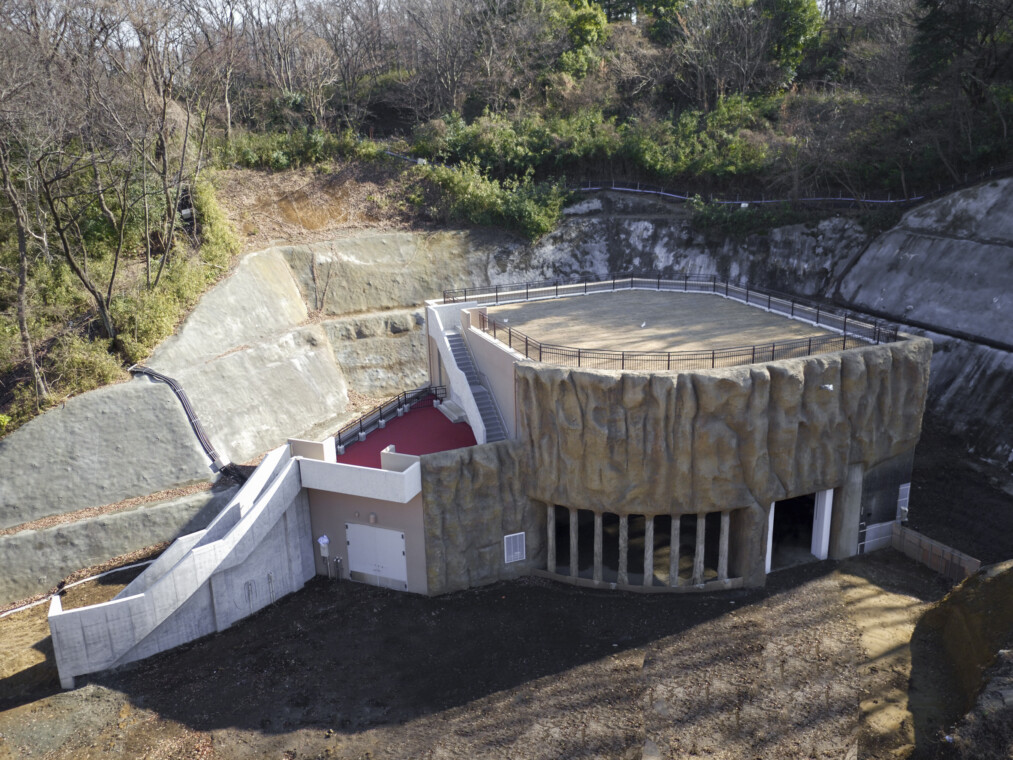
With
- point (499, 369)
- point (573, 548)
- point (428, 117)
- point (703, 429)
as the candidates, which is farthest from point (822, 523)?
point (428, 117)

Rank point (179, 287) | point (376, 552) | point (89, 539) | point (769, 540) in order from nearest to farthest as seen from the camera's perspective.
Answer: point (769, 540) → point (376, 552) → point (89, 539) → point (179, 287)

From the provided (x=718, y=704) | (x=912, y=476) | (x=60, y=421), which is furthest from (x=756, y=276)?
(x=60, y=421)

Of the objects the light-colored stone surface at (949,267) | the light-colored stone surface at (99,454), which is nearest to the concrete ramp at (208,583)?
the light-colored stone surface at (99,454)

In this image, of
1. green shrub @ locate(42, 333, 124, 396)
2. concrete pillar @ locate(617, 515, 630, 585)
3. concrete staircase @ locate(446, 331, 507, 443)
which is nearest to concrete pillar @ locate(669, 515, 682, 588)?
concrete pillar @ locate(617, 515, 630, 585)

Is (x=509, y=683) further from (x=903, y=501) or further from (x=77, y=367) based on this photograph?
(x=77, y=367)

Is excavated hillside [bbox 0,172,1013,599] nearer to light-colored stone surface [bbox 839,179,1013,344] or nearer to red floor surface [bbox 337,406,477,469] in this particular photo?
light-colored stone surface [bbox 839,179,1013,344]

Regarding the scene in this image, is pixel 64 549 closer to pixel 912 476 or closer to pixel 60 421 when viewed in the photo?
pixel 60 421
